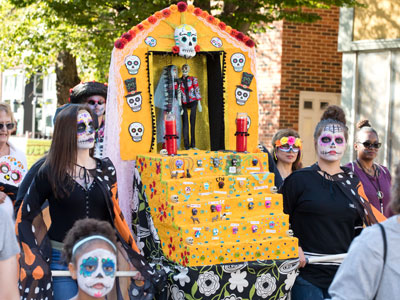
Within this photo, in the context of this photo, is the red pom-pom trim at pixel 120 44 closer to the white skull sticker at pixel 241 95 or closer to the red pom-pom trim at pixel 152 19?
the red pom-pom trim at pixel 152 19

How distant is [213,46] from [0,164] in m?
2.12

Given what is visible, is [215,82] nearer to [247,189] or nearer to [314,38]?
[247,189]

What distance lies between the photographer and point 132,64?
633 centimetres

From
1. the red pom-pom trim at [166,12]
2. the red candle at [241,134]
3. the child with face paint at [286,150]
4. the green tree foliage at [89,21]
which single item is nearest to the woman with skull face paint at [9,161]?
the red pom-pom trim at [166,12]

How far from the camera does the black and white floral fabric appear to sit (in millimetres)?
5461

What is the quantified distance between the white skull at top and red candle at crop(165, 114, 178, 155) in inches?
25.6

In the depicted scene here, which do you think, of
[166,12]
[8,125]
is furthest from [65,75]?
[166,12]

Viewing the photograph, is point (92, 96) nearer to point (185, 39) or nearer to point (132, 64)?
point (132, 64)

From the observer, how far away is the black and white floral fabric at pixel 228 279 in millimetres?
5461

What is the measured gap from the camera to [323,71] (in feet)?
53.9

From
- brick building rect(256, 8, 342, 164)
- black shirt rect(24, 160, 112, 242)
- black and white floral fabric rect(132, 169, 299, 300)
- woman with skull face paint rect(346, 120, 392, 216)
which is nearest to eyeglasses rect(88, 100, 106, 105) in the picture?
black and white floral fabric rect(132, 169, 299, 300)

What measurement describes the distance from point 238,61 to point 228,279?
2.20 meters

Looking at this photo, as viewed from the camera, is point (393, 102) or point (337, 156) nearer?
point (337, 156)

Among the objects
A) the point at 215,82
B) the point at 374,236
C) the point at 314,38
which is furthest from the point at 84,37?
the point at 374,236
